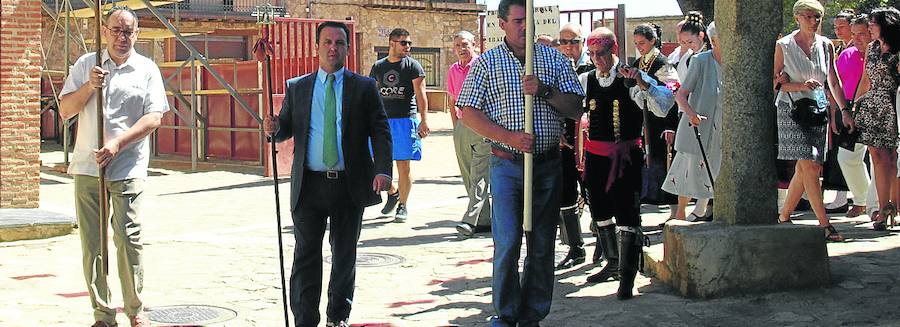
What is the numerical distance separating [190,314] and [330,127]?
160 centimetres

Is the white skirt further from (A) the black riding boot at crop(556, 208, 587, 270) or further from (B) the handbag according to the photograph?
(A) the black riding boot at crop(556, 208, 587, 270)

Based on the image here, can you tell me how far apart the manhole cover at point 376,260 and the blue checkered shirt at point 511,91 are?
9.32 ft

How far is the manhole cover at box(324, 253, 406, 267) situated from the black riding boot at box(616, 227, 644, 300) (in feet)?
7.05

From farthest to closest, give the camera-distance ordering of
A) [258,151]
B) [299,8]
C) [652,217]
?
[299,8], [258,151], [652,217]

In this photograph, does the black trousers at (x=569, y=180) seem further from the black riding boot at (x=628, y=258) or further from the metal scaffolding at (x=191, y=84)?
the metal scaffolding at (x=191, y=84)

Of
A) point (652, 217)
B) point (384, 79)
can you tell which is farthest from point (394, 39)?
point (652, 217)

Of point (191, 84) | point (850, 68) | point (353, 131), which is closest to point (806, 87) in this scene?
point (850, 68)

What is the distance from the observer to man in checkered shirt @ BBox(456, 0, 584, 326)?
20.2ft

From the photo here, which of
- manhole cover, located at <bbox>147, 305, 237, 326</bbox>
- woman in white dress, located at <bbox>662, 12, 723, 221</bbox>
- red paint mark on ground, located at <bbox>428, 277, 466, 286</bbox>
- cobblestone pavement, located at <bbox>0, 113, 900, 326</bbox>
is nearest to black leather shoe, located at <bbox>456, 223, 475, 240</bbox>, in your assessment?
cobblestone pavement, located at <bbox>0, 113, 900, 326</bbox>

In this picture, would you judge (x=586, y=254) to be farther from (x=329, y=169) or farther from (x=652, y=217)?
(x=329, y=169)

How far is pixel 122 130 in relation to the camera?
6.37m

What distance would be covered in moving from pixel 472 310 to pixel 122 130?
224 centimetres

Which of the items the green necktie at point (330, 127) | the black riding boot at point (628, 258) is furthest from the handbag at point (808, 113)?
the green necktie at point (330, 127)

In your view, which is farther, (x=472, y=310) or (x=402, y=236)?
(x=402, y=236)
